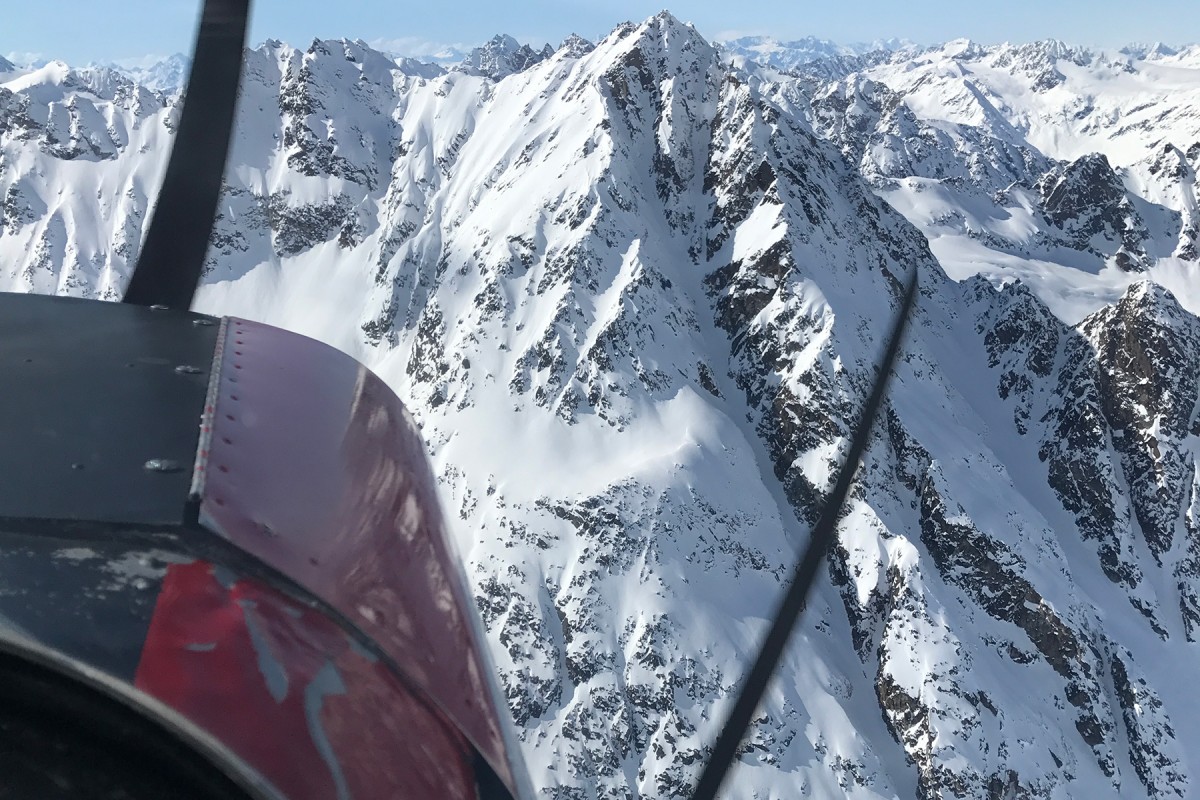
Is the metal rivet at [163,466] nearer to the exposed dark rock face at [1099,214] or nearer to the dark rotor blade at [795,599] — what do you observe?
the dark rotor blade at [795,599]

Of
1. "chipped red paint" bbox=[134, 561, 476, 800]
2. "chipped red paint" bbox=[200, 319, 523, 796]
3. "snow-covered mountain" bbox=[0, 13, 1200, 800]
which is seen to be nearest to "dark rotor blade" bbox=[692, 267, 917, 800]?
"chipped red paint" bbox=[200, 319, 523, 796]

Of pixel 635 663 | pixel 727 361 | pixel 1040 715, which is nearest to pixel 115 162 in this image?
pixel 727 361

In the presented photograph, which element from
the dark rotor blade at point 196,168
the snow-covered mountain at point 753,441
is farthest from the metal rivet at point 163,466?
the snow-covered mountain at point 753,441

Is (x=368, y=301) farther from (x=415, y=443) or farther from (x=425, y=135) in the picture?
(x=415, y=443)

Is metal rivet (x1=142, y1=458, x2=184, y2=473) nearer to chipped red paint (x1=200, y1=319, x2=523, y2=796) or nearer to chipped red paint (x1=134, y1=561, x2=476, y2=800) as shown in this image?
chipped red paint (x1=200, y1=319, x2=523, y2=796)

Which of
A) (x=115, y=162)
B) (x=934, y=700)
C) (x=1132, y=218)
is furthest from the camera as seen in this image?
(x=115, y=162)

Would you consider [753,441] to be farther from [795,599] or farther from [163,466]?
[163,466]
